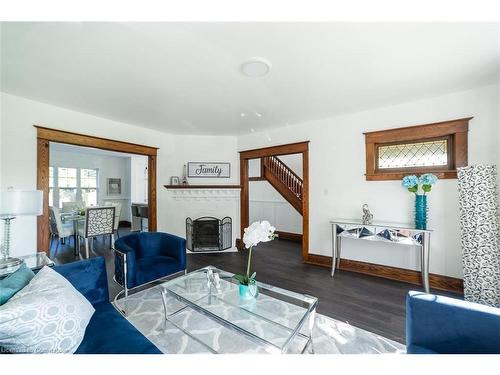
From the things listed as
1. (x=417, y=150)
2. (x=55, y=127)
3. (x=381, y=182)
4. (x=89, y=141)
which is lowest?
(x=381, y=182)

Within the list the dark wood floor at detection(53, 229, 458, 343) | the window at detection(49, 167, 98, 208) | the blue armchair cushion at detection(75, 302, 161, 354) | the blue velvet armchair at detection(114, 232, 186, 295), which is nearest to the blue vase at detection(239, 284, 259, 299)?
the blue armchair cushion at detection(75, 302, 161, 354)

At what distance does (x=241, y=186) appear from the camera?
457cm

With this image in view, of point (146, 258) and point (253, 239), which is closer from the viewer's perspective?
point (253, 239)

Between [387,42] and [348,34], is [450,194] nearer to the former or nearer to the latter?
[387,42]

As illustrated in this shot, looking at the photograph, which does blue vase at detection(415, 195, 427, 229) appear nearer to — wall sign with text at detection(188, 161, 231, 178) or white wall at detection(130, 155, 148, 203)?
wall sign with text at detection(188, 161, 231, 178)

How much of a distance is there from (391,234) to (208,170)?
3.51m

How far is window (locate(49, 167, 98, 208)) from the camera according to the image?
6.30 metres

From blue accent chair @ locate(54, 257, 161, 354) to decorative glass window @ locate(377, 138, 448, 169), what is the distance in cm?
353

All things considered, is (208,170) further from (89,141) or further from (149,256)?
(149,256)

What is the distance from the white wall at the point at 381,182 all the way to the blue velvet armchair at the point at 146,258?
7.53 ft

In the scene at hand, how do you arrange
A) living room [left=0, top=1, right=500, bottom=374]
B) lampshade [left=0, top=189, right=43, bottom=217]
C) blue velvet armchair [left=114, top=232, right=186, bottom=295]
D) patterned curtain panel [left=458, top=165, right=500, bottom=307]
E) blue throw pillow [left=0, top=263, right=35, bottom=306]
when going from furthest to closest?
blue velvet armchair [left=114, top=232, right=186, bottom=295] → patterned curtain panel [left=458, top=165, right=500, bottom=307] → lampshade [left=0, top=189, right=43, bottom=217] → living room [left=0, top=1, right=500, bottom=374] → blue throw pillow [left=0, top=263, right=35, bottom=306]

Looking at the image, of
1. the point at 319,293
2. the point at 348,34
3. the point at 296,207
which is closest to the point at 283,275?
the point at 319,293

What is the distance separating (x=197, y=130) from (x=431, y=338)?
416 cm

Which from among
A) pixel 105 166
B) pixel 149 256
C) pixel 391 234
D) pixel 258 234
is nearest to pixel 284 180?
pixel 391 234
